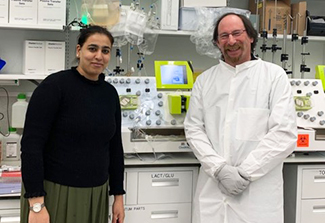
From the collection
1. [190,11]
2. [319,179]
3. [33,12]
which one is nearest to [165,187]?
[319,179]

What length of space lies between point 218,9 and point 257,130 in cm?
108

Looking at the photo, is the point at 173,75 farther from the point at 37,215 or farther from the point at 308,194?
the point at 37,215

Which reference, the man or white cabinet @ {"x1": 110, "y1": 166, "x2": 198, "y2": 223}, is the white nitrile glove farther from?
white cabinet @ {"x1": 110, "y1": 166, "x2": 198, "y2": 223}

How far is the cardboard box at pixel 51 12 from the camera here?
235 centimetres

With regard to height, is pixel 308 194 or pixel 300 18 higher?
pixel 300 18

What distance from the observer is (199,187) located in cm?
195

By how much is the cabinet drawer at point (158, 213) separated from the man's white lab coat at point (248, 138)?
218 mm

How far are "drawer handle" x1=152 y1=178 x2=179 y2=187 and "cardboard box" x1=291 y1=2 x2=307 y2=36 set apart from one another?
1515mm

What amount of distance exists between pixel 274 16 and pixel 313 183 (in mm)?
1305

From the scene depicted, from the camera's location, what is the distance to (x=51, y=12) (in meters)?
2.36

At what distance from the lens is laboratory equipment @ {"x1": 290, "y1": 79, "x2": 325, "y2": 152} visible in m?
2.21

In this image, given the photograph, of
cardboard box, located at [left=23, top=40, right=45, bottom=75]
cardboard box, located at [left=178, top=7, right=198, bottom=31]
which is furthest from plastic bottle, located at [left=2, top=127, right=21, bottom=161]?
cardboard box, located at [left=178, top=7, right=198, bottom=31]

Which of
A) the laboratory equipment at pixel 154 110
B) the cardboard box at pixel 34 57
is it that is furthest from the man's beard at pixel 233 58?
the cardboard box at pixel 34 57

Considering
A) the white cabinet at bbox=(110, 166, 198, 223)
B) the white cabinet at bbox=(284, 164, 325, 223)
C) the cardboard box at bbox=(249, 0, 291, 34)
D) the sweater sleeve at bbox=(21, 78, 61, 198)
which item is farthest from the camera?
the cardboard box at bbox=(249, 0, 291, 34)
